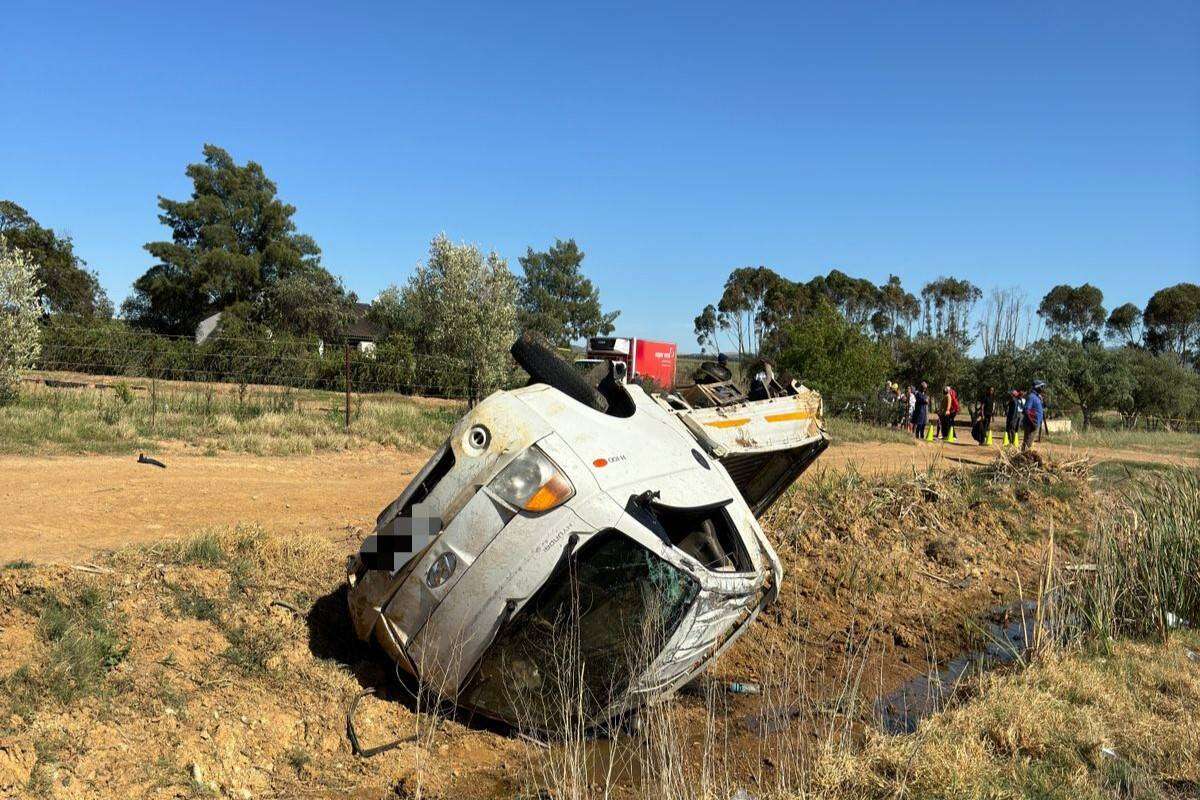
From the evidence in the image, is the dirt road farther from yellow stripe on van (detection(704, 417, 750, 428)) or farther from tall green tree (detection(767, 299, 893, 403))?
tall green tree (detection(767, 299, 893, 403))

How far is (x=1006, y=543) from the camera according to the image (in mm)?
9531

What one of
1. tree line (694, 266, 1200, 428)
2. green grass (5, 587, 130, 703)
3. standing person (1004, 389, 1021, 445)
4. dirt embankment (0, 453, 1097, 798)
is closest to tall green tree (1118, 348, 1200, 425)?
tree line (694, 266, 1200, 428)

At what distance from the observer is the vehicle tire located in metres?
5.82

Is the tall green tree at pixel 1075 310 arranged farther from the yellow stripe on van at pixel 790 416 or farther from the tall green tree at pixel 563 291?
the yellow stripe on van at pixel 790 416

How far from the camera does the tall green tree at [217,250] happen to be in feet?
161

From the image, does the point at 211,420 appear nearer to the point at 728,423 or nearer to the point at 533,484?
the point at 728,423

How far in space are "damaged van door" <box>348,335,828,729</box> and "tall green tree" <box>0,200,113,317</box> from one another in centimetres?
5535

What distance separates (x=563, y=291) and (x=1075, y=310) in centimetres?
4950

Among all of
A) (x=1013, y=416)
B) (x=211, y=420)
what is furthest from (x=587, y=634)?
(x=1013, y=416)

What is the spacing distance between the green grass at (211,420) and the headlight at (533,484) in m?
9.43

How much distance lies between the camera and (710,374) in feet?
19.1

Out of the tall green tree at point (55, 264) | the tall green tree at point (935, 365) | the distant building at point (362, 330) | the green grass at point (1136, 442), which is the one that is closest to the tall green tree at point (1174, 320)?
the tall green tree at point (935, 365)

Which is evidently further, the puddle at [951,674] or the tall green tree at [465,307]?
the tall green tree at [465,307]

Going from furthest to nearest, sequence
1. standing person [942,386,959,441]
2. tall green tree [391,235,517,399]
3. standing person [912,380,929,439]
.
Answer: tall green tree [391,235,517,399], standing person [912,380,929,439], standing person [942,386,959,441]
